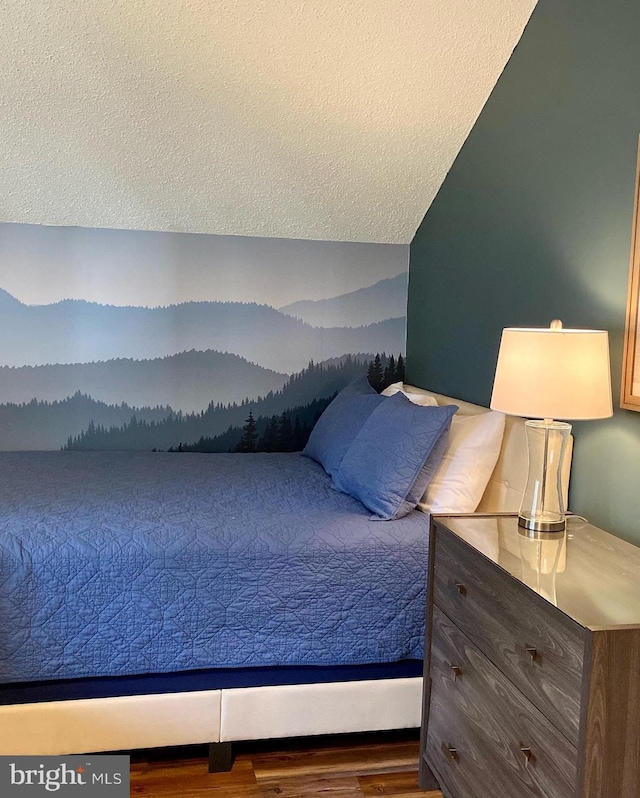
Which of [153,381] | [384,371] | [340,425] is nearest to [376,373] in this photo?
[384,371]

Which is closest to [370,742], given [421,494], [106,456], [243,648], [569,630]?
[243,648]

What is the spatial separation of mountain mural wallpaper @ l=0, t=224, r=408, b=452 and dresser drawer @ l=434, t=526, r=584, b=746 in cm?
187

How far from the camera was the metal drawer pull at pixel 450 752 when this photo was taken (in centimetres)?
177

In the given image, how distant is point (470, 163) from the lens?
2951mm

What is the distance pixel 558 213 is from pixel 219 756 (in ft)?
5.93

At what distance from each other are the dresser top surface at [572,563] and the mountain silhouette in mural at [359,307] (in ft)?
6.19

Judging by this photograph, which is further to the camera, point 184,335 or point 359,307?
point 359,307

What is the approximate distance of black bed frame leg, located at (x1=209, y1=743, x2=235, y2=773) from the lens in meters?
2.07

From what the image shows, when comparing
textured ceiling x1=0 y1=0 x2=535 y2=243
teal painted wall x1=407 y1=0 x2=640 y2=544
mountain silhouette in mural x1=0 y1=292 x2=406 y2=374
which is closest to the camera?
teal painted wall x1=407 y1=0 x2=640 y2=544

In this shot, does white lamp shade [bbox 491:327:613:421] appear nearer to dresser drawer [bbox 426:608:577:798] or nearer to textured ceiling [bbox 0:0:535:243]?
dresser drawer [bbox 426:608:577:798]

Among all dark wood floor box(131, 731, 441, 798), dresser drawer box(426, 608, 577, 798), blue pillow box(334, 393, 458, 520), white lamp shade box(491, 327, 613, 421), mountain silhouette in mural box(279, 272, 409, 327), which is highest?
mountain silhouette in mural box(279, 272, 409, 327)

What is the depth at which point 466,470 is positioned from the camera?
7.72 feet

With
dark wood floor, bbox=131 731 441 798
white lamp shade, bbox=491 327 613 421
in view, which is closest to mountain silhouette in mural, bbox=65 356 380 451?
dark wood floor, bbox=131 731 441 798

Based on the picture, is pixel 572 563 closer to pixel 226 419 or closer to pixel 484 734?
pixel 484 734
